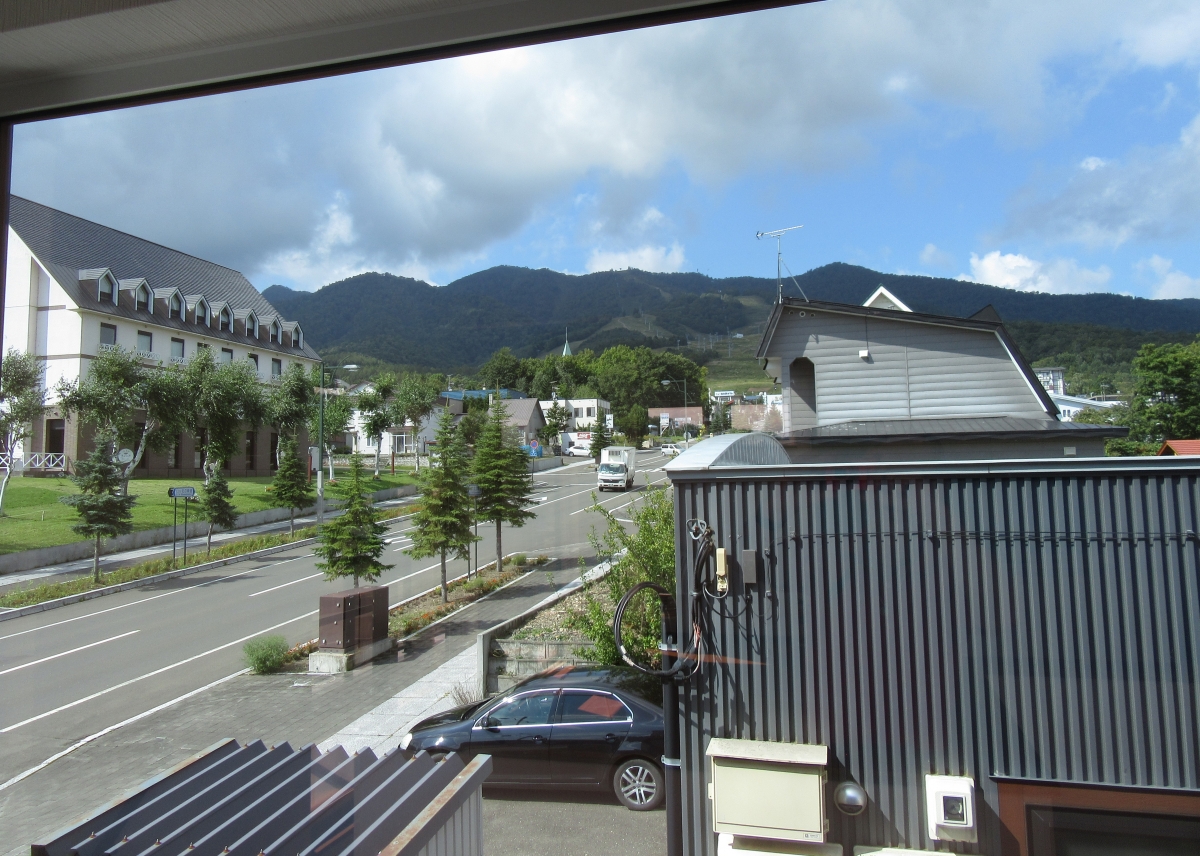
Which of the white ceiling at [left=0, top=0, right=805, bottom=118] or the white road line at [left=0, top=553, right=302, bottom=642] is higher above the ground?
the white ceiling at [left=0, top=0, right=805, bottom=118]

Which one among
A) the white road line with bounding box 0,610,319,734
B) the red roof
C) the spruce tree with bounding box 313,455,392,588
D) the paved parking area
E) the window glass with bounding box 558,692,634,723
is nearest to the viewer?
the red roof

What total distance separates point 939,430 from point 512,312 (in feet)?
3.63

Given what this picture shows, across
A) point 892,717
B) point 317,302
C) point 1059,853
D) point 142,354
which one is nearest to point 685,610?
point 892,717

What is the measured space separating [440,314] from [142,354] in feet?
2.37

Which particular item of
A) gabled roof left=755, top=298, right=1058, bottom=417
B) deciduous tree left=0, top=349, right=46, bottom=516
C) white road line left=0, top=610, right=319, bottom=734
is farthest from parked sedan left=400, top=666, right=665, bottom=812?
deciduous tree left=0, top=349, right=46, bottom=516

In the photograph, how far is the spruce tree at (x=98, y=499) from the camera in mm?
1627

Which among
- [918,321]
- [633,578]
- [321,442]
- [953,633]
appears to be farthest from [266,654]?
[918,321]

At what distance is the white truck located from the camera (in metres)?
1.98

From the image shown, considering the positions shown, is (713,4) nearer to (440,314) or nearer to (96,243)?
(440,314)

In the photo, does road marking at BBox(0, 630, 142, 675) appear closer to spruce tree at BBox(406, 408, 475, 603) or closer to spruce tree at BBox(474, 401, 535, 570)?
spruce tree at BBox(406, 408, 475, 603)

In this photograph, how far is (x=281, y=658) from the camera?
65.2 inches

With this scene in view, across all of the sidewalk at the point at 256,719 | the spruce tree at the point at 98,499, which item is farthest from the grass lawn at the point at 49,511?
the sidewalk at the point at 256,719

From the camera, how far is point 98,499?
164 centimetres

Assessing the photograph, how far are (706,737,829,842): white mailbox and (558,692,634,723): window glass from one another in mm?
419
